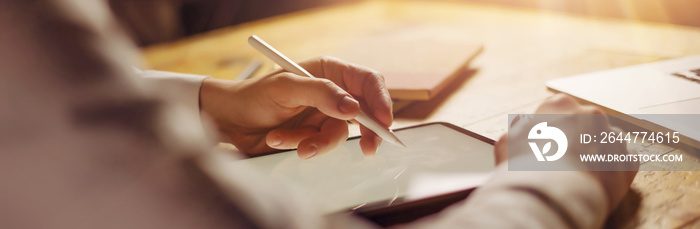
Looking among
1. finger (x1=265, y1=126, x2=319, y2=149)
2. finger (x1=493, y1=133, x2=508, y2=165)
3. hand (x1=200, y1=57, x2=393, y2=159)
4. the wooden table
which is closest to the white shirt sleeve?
hand (x1=200, y1=57, x2=393, y2=159)

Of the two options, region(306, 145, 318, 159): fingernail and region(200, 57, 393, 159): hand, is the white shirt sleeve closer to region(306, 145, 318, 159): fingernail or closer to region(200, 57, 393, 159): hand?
region(200, 57, 393, 159): hand

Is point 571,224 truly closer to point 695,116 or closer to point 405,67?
point 695,116

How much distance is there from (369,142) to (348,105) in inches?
2.3

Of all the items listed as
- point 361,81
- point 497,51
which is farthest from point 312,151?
point 497,51

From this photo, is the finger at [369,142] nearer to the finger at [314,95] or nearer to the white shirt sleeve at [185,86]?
the finger at [314,95]

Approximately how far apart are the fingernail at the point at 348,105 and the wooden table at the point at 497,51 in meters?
0.15

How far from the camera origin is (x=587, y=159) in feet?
1.33

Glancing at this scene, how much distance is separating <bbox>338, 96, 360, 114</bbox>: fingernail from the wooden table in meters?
0.15

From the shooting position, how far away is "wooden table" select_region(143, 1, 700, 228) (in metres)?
0.48

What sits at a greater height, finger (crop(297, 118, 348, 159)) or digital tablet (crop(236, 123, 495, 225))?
finger (crop(297, 118, 348, 159))

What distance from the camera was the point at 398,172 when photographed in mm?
501

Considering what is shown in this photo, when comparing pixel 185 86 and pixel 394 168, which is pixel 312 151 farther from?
pixel 185 86

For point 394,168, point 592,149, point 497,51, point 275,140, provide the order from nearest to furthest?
point 592,149
point 394,168
point 275,140
point 497,51

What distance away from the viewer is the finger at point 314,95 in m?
0.54
